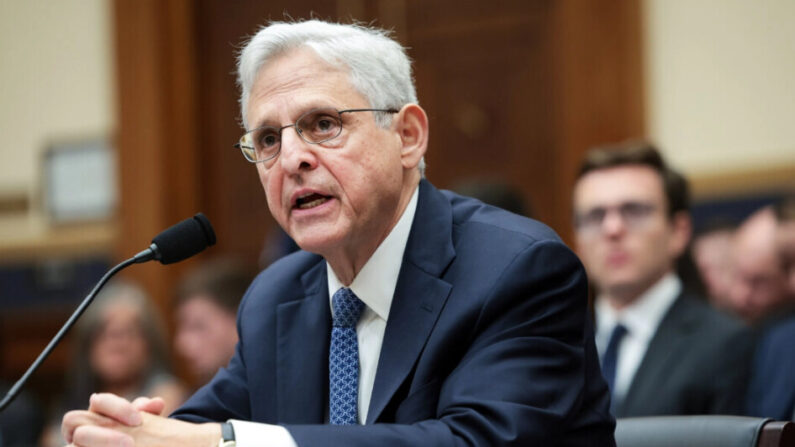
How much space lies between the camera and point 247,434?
140 cm

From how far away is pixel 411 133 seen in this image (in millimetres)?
1836

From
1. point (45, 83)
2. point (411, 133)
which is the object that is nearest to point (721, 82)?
point (411, 133)

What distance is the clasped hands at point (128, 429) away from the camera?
1392 mm

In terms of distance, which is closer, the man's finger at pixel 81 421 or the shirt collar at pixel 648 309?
the man's finger at pixel 81 421

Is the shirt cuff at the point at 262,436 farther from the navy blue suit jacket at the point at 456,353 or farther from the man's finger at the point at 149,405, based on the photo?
the man's finger at the point at 149,405

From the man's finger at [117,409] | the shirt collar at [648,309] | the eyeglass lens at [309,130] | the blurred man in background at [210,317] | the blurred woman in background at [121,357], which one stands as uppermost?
the eyeglass lens at [309,130]

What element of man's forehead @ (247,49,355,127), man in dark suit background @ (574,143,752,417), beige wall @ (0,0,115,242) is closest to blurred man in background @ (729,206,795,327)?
man in dark suit background @ (574,143,752,417)

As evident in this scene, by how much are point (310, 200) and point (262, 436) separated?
465mm

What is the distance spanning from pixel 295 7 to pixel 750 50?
217 centimetres

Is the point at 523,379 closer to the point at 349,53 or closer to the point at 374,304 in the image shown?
the point at 374,304

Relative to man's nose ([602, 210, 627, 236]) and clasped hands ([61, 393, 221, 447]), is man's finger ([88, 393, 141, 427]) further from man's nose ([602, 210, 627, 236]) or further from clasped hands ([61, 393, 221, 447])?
man's nose ([602, 210, 627, 236])

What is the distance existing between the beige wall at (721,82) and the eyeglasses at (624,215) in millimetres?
1290

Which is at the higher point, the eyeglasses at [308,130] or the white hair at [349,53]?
the white hair at [349,53]

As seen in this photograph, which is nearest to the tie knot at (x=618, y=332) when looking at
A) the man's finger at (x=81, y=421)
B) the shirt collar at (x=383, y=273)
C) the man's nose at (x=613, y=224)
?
the man's nose at (x=613, y=224)
